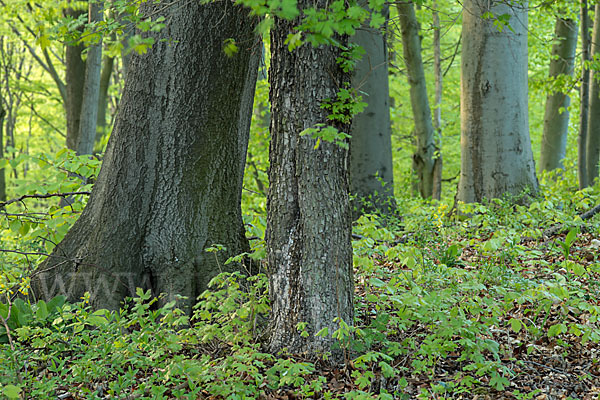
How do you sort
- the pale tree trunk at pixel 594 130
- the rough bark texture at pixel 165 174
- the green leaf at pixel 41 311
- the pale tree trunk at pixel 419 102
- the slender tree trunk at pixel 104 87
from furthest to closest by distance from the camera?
the slender tree trunk at pixel 104 87, the pale tree trunk at pixel 419 102, the pale tree trunk at pixel 594 130, the rough bark texture at pixel 165 174, the green leaf at pixel 41 311

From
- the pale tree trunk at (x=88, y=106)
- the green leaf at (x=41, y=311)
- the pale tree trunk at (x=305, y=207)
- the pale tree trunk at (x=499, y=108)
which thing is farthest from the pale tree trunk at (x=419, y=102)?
the green leaf at (x=41, y=311)

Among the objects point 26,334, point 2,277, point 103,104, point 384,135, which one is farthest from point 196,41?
point 103,104

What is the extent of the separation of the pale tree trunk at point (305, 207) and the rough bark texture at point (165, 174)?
111 cm

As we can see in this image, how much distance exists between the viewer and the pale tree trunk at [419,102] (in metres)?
10.9

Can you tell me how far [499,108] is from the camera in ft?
23.3

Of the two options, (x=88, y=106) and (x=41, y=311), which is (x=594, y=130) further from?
(x=41, y=311)

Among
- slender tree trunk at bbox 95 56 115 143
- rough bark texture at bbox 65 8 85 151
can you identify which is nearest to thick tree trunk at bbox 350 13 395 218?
rough bark texture at bbox 65 8 85 151

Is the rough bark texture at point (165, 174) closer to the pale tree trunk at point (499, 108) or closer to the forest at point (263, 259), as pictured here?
the forest at point (263, 259)

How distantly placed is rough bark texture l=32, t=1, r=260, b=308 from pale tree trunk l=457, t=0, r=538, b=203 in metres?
4.08

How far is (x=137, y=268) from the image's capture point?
427cm

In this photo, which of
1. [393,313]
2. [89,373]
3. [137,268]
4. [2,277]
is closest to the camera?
[89,373]

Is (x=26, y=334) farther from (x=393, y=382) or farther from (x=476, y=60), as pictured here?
(x=476, y=60)

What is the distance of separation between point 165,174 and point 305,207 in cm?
159

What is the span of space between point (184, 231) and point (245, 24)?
187 cm
